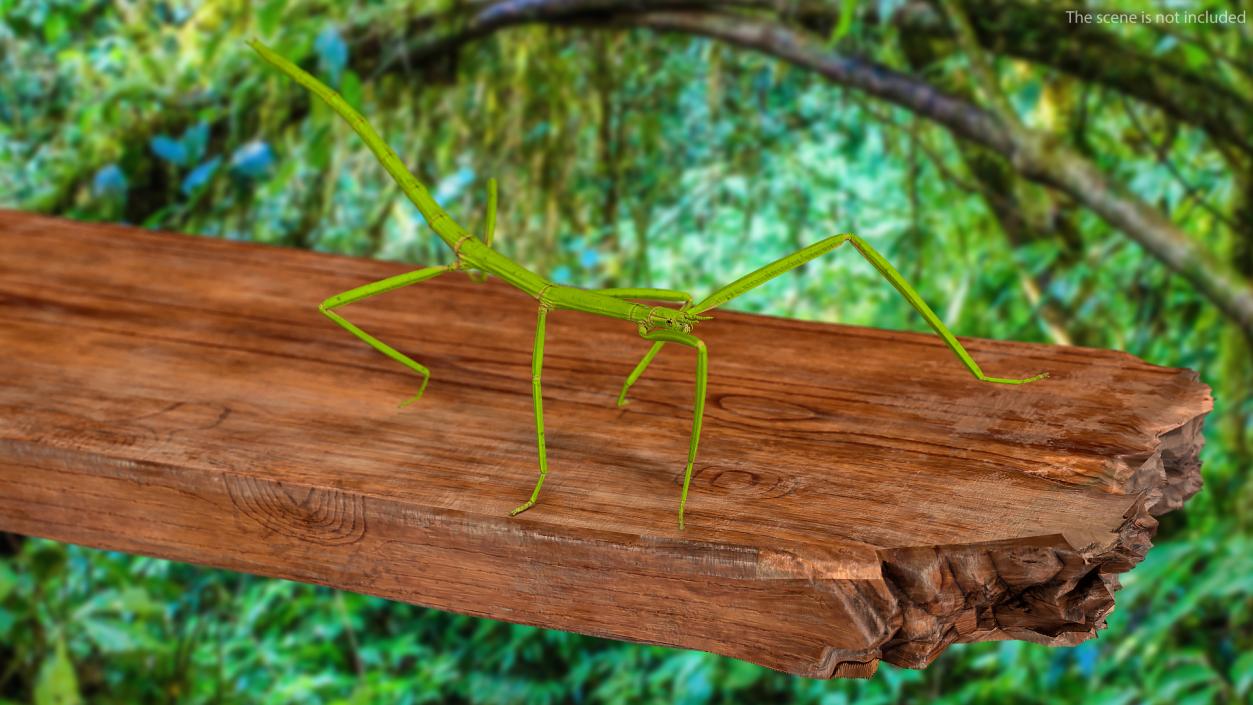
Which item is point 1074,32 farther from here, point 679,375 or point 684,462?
point 684,462

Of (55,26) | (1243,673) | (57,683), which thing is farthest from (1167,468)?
(55,26)

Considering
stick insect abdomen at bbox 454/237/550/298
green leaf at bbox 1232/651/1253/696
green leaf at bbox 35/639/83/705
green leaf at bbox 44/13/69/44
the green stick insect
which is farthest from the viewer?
green leaf at bbox 44/13/69/44

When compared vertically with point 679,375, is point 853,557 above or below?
below

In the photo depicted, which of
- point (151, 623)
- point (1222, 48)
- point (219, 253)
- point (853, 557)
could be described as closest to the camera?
point (853, 557)

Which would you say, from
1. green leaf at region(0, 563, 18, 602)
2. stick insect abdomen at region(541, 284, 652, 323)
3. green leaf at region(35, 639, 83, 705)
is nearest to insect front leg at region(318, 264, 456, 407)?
stick insect abdomen at region(541, 284, 652, 323)

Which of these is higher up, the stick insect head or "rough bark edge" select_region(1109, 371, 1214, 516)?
the stick insect head

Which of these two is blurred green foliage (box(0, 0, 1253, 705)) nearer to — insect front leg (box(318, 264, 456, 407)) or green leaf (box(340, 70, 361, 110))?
green leaf (box(340, 70, 361, 110))

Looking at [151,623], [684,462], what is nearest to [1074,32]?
[684,462]

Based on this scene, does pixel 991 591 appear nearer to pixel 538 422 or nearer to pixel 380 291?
pixel 538 422
